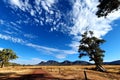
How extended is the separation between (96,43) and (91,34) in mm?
3255

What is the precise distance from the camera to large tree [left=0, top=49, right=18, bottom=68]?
84.8m

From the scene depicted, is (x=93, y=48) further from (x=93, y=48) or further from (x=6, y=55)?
(x=6, y=55)

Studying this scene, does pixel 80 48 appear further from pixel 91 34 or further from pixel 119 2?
pixel 119 2

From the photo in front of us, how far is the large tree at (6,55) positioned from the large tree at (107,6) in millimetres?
75316

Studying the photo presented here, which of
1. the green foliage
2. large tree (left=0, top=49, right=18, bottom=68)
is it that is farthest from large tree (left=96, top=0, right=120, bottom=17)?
large tree (left=0, top=49, right=18, bottom=68)

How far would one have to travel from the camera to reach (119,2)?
57.0ft

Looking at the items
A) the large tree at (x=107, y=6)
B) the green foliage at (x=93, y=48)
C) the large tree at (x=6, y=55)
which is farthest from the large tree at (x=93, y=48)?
the large tree at (x=6, y=55)

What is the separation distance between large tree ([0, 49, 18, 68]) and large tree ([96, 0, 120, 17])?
75.3 metres

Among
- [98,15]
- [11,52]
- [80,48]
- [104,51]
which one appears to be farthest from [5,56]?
[98,15]

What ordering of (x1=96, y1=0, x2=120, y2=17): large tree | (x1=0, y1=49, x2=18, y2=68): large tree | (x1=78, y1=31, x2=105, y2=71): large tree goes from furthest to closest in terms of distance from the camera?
(x1=0, y1=49, x2=18, y2=68): large tree
(x1=78, y1=31, x2=105, y2=71): large tree
(x1=96, y1=0, x2=120, y2=17): large tree

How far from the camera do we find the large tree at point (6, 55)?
84.8 meters

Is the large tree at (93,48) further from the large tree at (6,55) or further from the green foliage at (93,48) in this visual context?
the large tree at (6,55)

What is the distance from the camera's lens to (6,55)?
8638 cm

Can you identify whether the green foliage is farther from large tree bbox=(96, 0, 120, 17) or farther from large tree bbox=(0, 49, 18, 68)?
large tree bbox=(0, 49, 18, 68)
